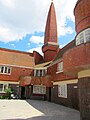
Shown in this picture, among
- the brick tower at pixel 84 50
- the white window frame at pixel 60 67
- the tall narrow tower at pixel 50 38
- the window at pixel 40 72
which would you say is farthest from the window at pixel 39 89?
the brick tower at pixel 84 50

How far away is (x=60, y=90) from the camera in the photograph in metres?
22.4

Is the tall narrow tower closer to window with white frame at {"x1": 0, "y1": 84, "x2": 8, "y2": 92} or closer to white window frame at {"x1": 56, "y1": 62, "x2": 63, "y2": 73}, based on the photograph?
window with white frame at {"x1": 0, "y1": 84, "x2": 8, "y2": 92}

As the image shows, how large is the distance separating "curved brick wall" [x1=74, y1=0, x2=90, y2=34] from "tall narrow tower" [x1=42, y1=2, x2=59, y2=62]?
80.6 feet

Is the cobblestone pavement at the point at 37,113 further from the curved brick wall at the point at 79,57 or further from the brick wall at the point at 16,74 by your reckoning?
the brick wall at the point at 16,74

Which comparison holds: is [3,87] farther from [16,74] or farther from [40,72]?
[40,72]

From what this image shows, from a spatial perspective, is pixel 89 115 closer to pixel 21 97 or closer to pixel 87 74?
pixel 87 74

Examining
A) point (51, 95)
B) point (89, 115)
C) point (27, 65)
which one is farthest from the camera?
point (27, 65)

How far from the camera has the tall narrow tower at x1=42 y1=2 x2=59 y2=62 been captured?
3666cm

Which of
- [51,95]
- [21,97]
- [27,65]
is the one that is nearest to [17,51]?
[27,65]

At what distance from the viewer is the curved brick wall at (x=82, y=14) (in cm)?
1080

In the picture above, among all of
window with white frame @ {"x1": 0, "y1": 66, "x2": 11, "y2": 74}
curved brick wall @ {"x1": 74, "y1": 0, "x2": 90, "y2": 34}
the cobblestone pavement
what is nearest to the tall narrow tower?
window with white frame @ {"x1": 0, "y1": 66, "x2": 11, "y2": 74}

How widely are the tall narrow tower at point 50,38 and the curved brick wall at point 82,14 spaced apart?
2458 cm

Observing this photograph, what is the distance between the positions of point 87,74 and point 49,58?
26334 millimetres

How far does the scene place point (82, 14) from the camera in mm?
11273
